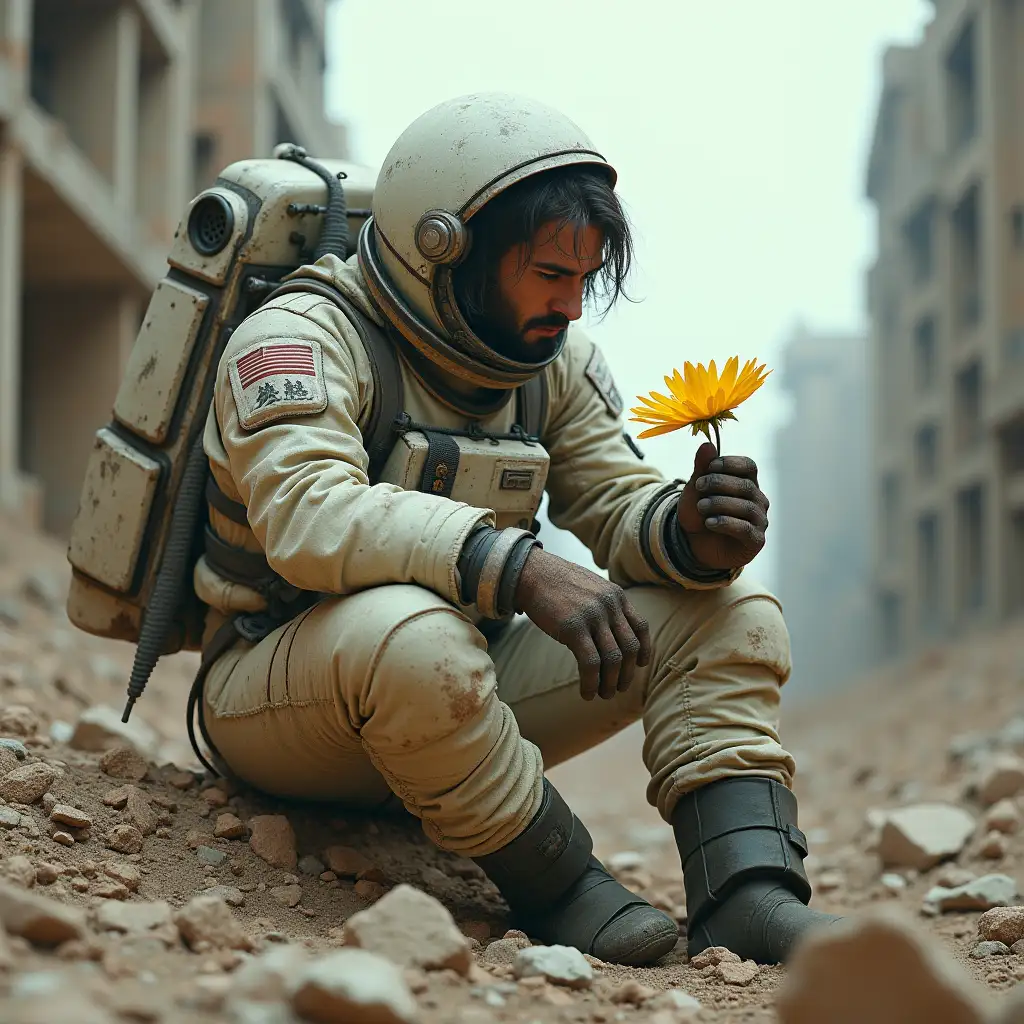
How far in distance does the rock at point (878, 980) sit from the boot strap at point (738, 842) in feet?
3.14

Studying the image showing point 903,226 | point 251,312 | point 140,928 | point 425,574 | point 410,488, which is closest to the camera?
point 140,928

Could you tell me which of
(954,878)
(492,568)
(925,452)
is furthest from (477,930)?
(925,452)

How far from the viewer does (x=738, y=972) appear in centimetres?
208

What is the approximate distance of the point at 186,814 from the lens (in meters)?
2.59

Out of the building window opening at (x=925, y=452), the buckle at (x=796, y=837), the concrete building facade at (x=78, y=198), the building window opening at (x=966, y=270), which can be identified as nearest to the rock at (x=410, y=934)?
the buckle at (x=796, y=837)

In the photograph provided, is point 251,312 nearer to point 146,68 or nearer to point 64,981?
point 64,981

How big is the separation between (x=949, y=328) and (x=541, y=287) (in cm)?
1682

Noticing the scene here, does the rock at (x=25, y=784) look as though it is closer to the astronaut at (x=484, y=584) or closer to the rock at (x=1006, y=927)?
the astronaut at (x=484, y=584)

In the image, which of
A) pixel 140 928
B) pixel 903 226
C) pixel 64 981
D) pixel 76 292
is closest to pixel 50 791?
pixel 140 928

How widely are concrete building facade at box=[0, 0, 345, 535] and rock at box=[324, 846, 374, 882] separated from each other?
6586mm

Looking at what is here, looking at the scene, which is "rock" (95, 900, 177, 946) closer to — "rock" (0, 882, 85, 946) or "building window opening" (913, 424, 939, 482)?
"rock" (0, 882, 85, 946)

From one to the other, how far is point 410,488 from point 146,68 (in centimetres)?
1198

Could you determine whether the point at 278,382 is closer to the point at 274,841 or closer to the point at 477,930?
the point at 274,841

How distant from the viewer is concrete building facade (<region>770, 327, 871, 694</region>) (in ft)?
120
